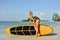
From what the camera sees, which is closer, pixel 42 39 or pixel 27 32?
pixel 42 39

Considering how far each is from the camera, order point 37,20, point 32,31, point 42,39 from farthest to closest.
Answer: point 32,31 → point 37,20 → point 42,39

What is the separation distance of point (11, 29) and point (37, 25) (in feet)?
3.87

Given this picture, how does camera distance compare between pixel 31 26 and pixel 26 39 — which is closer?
pixel 26 39

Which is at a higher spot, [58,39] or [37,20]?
[37,20]

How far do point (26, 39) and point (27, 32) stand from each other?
1110mm

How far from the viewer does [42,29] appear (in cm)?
704

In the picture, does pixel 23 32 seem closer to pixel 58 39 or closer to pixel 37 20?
pixel 37 20

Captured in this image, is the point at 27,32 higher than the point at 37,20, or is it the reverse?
the point at 37,20

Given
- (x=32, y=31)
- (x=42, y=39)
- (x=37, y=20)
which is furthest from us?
(x=32, y=31)

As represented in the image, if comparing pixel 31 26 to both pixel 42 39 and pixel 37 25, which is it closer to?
pixel 37 25

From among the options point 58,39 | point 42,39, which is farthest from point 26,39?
point 58,39

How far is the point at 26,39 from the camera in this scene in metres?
5.99

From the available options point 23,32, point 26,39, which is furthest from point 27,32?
point 26,39

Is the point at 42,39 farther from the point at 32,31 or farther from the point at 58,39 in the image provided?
the point at 32,31
